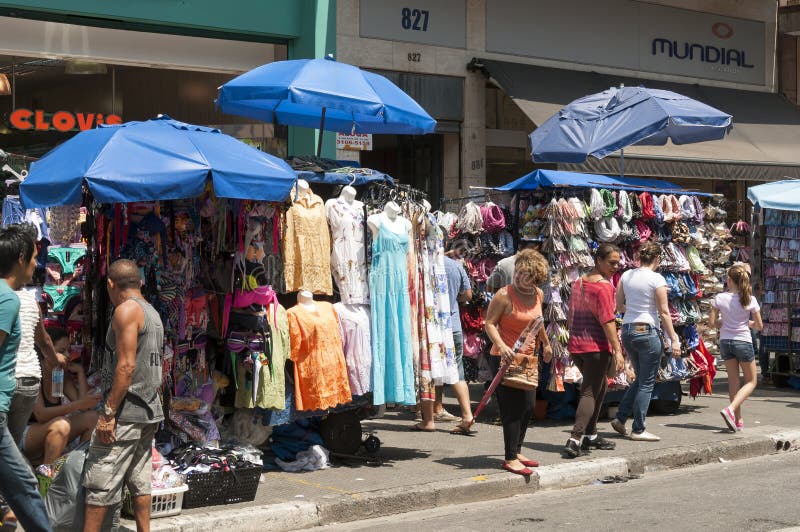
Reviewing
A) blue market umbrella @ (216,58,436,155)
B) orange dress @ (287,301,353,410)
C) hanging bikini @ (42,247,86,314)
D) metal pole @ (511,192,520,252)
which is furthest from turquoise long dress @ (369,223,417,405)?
metal pole @ (511,192,520,252)

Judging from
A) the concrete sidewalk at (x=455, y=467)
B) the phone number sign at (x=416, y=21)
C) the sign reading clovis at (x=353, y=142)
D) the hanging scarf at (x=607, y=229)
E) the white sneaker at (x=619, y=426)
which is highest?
the phone number sign at (x=416, y=21)

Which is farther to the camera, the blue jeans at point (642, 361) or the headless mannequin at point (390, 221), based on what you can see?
the blue jeans at point (642, 361)

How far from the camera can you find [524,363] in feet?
29.1

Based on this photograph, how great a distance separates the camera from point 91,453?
636 cm

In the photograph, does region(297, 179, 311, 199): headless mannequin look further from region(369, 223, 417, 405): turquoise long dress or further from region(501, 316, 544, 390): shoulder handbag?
region(501, 316, 544, 390): shoulder handbag

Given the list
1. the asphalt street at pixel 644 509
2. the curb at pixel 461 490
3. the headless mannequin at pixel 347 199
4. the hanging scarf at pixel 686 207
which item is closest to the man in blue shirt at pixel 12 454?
the curb at pixel 461 490

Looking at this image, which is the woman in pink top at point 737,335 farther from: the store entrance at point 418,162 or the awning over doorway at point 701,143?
the store entrance at point 418,162

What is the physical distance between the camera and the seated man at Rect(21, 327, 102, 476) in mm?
7645

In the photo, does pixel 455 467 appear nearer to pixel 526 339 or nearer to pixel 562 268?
pixel 526 339

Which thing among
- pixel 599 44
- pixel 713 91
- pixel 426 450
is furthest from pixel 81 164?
pixel 713 91

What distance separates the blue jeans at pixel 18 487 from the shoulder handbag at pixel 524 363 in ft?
13.1

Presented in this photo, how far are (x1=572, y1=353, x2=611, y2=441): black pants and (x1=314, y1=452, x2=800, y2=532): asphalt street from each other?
749 millimetres

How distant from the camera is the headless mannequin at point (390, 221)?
364 inches

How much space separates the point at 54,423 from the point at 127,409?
1.56 meters
